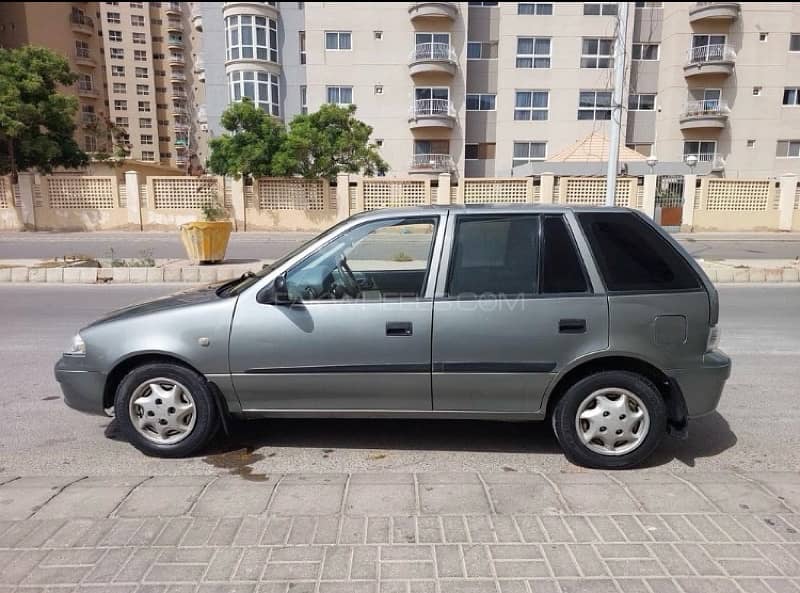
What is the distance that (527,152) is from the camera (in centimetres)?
3616

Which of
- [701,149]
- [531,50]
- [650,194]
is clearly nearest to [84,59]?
[531,50]

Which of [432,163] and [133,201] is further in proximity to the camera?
[432,163]

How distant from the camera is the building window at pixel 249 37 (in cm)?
3669

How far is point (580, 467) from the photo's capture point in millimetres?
3461

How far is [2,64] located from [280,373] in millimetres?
28984

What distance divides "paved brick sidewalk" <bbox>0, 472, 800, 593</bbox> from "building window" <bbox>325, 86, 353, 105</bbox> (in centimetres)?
3564

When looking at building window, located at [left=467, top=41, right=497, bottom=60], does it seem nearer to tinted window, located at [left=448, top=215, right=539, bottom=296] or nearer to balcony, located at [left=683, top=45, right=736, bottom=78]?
balcony, located at [left=683, top=45, right=736, bottom=78]

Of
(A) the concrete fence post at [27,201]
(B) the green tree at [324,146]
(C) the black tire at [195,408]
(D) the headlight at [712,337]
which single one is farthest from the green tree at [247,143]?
(D) the headlight at [712,337]

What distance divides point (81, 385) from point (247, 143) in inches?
906

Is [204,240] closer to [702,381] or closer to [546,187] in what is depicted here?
[702,381]

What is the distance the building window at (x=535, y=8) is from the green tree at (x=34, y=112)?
2634 cm

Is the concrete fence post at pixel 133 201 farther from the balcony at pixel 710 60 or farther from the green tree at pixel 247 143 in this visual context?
the balcony at pixel 710 60

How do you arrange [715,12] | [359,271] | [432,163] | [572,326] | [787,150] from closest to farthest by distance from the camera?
[572,326]
[359,271]
[715,12]
[787,150]
[432,163]

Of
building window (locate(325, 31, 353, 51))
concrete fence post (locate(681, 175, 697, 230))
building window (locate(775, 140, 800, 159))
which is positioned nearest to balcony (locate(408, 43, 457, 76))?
building window (locate(325, 31, 353, 51))
